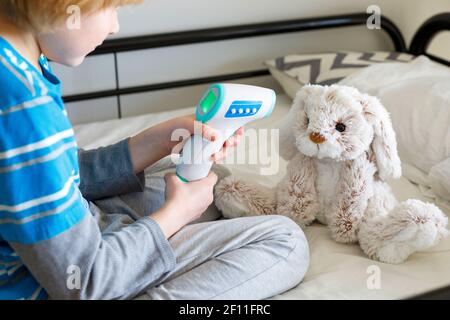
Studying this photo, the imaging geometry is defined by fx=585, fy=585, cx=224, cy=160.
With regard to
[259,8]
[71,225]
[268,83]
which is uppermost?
[259,8]

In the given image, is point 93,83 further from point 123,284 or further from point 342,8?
point 123,284

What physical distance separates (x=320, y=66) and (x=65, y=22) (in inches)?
40.4

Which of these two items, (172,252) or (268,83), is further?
(268,83)

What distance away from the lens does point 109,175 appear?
3.07ft

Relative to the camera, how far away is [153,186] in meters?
0.97

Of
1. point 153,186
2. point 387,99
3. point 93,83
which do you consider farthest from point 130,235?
point 93,83

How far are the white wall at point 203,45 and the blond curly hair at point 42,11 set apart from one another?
952 mm

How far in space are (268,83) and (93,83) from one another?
0.53 m

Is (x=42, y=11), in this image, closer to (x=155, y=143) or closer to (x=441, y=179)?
(x=155, y=143)

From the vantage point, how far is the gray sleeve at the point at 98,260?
64cm

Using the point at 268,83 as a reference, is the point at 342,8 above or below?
above

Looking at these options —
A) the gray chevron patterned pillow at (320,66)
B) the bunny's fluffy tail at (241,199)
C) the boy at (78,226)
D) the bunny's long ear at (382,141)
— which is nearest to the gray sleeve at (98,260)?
the boy at (78,226)

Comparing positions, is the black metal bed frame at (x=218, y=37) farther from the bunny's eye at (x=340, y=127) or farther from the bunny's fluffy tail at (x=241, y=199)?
the bunny's eye at (x=340, y=127)

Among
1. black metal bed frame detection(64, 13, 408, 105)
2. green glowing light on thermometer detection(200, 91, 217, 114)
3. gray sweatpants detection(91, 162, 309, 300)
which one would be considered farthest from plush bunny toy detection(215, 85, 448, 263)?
black metal bed frame detection(64, 13, 408, 105)
